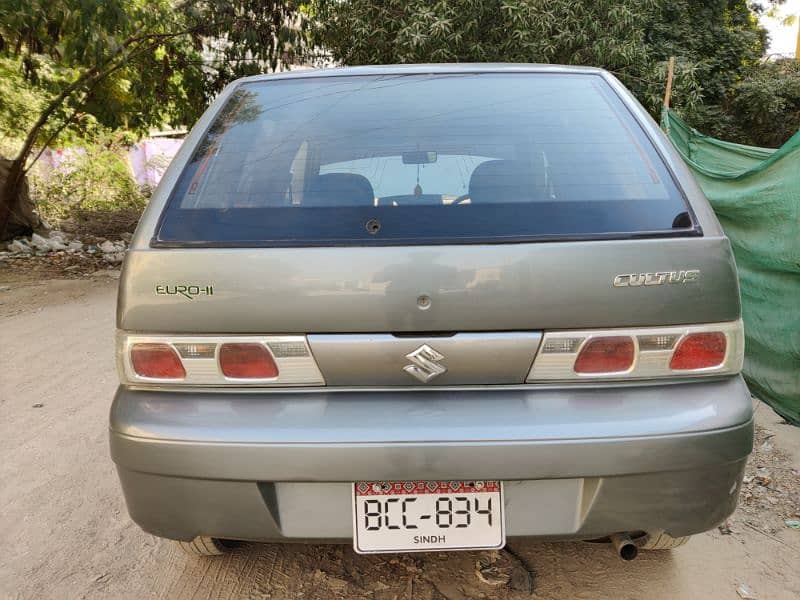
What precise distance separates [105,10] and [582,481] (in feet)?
22.9

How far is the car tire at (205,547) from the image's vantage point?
2123 millimetres

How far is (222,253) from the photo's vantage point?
1.71 metres

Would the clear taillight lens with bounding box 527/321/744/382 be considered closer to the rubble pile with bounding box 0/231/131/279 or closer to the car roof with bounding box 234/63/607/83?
the car roof with bounding box 234/63/607/83

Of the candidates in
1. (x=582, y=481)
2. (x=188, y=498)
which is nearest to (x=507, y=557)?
(x=582, y=481)

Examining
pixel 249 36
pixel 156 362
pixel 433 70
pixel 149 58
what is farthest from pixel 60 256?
pixel 156 362

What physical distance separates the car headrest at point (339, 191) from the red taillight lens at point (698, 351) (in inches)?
34.6

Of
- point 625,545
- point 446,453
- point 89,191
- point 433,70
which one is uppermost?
point 433,70

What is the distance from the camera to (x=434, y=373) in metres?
1.67

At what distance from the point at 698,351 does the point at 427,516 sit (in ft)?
2.63

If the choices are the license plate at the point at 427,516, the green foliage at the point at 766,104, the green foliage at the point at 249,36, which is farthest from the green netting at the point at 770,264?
the green foliage at the point at 766,104

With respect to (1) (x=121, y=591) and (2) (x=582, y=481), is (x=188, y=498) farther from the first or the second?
(2) (x=582, y=481)

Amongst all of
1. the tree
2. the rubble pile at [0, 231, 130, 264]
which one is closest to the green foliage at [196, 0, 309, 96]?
the tree

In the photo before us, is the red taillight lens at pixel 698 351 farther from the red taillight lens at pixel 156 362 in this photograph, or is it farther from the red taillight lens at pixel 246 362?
the red taillight lens at pixel 156 362

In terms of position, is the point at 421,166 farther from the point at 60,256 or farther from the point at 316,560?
the point at 60,256
